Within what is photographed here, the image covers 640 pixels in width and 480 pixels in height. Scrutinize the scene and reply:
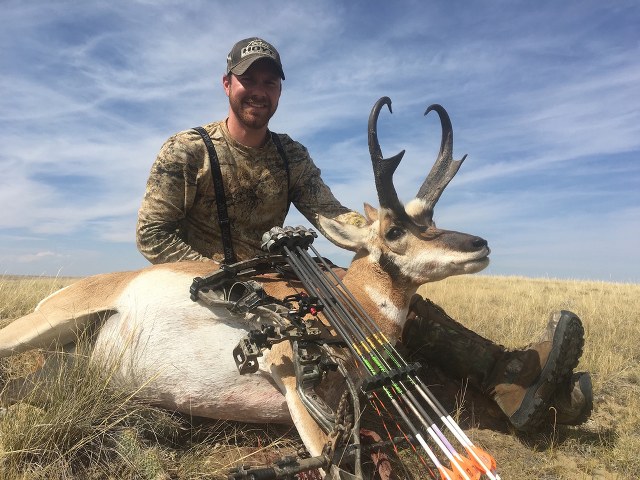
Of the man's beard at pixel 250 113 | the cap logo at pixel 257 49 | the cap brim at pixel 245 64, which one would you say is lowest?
the man's beard at pixel 250 113

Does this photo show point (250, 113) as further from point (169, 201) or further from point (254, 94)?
point (169, 201)

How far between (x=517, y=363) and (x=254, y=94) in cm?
348

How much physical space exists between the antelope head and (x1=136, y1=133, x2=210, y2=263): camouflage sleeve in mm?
1402

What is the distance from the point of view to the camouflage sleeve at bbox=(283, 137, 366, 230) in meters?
5.48

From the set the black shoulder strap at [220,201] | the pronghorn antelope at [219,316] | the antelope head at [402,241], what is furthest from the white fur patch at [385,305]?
the black shoulder strap at [220,201]

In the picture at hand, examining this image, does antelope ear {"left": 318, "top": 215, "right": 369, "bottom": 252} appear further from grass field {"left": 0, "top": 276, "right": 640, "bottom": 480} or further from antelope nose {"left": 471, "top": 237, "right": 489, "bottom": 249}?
grass field {"left": 0, "top": 276, "right": 640, "bottom": 480}

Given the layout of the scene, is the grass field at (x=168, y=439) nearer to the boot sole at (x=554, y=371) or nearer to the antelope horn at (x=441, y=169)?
the boot sole at (x=554, y=371)

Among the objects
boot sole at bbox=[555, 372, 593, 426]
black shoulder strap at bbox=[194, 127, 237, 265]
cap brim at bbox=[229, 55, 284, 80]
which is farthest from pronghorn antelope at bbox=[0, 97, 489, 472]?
cap brim at bbox=[229, 55, 284, 80]

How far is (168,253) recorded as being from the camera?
4.60 meters

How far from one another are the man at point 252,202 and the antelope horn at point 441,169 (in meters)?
0.70

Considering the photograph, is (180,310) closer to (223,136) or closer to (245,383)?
(245,383)

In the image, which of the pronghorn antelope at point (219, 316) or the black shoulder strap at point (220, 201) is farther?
the black shoulder strap at point (220, 201)

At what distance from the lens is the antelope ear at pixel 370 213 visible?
484 centimetres

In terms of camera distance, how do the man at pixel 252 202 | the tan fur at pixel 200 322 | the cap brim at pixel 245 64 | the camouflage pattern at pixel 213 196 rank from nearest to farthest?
the tan fur at pixel 200 322 → the man at pixel 252 202 → the camouflage pattern at pixel 213 196 → the cap brim at pixel 245 64
